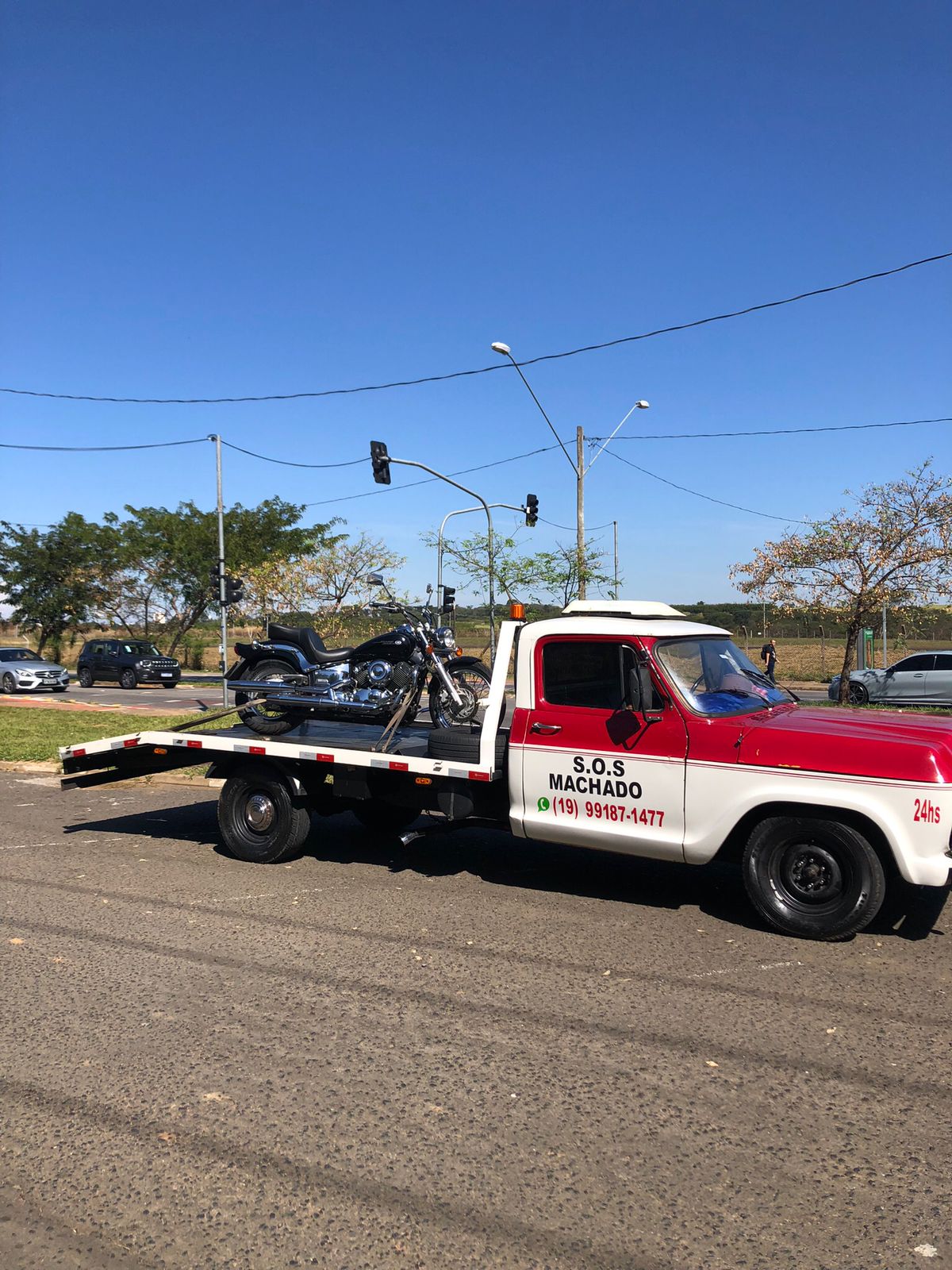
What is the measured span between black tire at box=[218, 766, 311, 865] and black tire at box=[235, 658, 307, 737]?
2.46 ft

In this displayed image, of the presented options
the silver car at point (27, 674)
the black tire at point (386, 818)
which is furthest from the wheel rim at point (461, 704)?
the silver car at point (27, 674)

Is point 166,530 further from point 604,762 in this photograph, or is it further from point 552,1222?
point 552,1222

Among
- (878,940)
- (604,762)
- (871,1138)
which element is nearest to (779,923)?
(878,940)

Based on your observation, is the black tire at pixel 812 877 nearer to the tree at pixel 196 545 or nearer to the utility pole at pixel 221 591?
the utility pole at pixel 221 591

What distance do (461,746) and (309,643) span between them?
2.70m

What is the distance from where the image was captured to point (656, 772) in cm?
592

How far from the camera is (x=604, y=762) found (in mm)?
6098

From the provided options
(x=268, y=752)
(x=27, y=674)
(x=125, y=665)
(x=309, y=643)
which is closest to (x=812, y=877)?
(x=268, y=752)

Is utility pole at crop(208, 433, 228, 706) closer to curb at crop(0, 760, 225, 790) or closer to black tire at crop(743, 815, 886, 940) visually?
curb at crop(0, 760, 225, 790)

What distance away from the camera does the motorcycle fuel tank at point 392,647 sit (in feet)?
28.3

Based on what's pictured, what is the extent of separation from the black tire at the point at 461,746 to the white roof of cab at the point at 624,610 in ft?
3.40

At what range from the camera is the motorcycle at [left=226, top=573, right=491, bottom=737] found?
852cm

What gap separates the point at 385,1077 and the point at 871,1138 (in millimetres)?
1861

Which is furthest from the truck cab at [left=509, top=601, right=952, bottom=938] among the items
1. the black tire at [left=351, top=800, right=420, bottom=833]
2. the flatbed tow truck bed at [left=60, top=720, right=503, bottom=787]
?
the black tire at [left=351, top=800, right=420, bottom=833]
